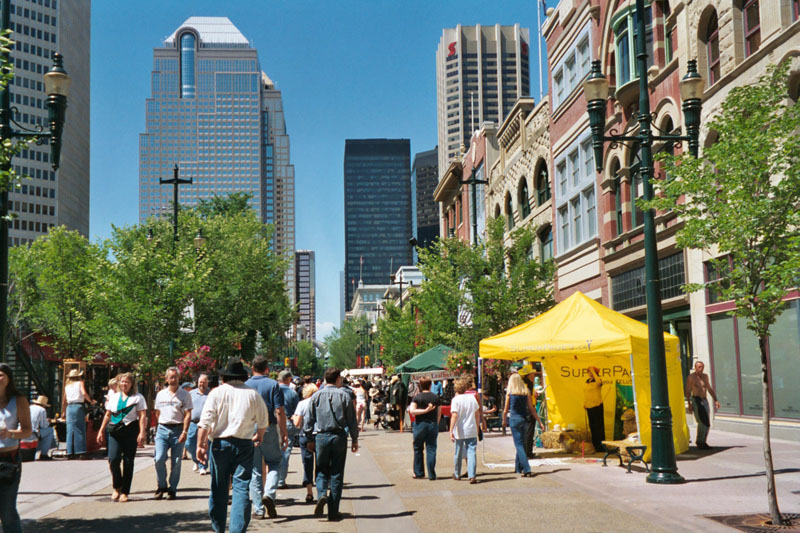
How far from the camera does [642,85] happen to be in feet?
42.5

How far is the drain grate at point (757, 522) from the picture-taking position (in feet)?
28.0

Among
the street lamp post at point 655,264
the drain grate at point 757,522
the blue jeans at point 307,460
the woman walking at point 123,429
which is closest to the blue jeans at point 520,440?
the street lamp post at point 655,264

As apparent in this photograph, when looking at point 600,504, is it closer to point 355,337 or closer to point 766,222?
point 766,222

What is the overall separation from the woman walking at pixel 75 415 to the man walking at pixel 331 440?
383 inches

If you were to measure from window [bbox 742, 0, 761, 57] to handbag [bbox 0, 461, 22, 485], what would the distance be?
61.4 ft

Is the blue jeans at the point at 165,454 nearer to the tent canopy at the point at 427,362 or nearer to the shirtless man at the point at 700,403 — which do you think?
the shirtless man at the point at 700,403

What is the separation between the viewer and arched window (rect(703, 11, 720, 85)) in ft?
71.8

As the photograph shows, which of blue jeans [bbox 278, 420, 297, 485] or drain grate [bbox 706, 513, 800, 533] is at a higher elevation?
blue jeans [bbox 278, 420, 297, 485]

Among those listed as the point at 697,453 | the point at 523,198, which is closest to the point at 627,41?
the point at 523,198

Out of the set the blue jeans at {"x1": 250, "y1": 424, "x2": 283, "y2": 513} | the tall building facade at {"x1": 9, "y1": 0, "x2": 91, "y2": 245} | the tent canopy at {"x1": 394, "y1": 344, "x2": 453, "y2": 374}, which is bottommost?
the blue jeans at {"x1": 250, "y1": 424, "x2": 283, "y2": 513}

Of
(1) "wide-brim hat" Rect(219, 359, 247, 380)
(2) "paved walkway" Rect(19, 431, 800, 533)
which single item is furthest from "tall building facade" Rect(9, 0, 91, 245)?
(1) "wide-brim hat" Rect(219, 359, 247, 380)

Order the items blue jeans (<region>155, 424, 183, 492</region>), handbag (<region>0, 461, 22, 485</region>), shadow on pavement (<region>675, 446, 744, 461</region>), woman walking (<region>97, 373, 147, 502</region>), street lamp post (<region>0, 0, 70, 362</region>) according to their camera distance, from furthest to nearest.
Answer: shadow on pavement (<region>675, 446, 744, 461</region>) → blue jeans (<region>155, 424, 183, 492</region>) → woman walking (<region>97, 373, 147, 502</region>) → street lamp post (<region>0, 0, 70, 362</region>) → handbag (<region>0, 461, 22, 485</region>)

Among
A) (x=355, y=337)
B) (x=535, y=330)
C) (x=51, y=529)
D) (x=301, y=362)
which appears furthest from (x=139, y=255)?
(x=301, y=362)

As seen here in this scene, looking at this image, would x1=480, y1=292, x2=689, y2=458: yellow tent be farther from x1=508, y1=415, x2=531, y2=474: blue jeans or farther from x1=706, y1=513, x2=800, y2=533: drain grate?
x1=706, y1=513, x2=800, y2=533: drain grate
